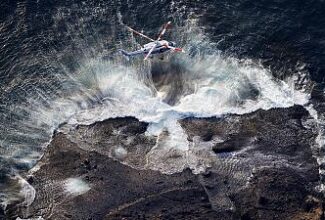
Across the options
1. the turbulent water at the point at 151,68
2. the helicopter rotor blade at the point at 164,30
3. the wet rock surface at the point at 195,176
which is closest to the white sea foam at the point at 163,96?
the turbulent water at the point at 151,68

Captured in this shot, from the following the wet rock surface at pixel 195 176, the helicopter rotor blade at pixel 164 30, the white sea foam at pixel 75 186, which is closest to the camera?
the wet rock surface at pixel 195 176

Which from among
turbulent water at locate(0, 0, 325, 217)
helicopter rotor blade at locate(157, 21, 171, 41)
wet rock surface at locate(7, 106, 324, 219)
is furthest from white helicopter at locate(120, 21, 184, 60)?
wet rock surface at locate(7, 106, 324, 219)

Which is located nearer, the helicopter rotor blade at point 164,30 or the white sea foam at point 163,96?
the white sea foam at point 163,96

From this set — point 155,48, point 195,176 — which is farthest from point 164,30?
point 195,176

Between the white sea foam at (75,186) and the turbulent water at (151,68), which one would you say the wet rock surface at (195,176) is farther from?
the turbulent water at (151,68)

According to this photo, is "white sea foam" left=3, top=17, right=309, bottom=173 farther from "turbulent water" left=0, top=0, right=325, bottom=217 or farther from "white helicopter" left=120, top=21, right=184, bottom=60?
"white helicopter" left=120, top=21, right=184, bottom=60

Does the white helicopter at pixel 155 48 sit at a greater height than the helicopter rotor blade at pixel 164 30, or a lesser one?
lesser

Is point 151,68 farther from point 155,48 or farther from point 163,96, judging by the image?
point 163,96
